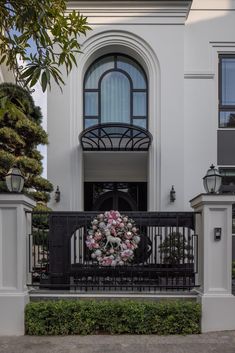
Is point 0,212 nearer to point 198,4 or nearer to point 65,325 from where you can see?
point 65,325

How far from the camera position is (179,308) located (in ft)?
22.4

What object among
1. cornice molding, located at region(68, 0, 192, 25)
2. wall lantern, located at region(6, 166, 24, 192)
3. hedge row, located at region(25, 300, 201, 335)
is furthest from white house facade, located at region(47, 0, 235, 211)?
hedge row, located at region(25, 300, 201, 335)

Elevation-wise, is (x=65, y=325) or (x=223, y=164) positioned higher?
(x=223, y=164)

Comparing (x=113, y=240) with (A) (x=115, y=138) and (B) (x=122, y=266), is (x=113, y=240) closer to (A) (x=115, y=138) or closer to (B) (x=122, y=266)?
(B) (x=122, y=266)

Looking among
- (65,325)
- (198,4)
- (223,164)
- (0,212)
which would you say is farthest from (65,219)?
(198,4)

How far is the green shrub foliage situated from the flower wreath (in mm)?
3404

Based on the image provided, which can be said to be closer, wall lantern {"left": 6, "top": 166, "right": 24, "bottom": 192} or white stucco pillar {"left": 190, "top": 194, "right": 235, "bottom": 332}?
white stucco pillar {"left": 190, "top": 194, "right": 235, "bottom": 332}

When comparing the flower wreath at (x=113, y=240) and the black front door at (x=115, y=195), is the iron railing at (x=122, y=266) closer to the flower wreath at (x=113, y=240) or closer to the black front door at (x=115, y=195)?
the flower wreath at (x=113, y=240)

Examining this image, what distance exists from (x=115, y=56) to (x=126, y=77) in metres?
Result: 0.76

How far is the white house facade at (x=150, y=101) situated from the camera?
12180mm

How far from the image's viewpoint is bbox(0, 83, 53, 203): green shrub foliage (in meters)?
10.0

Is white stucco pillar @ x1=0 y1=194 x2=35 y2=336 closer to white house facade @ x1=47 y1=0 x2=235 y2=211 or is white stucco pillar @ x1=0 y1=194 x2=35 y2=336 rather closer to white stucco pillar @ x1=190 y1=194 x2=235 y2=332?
white stucco pillar @ x1=190 y1=194 x2=235 y2=332

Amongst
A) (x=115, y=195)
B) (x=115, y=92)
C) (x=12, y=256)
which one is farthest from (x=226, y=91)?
(x=12, y=256)

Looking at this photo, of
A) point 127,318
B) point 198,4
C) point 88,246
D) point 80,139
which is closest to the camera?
point 127,318
